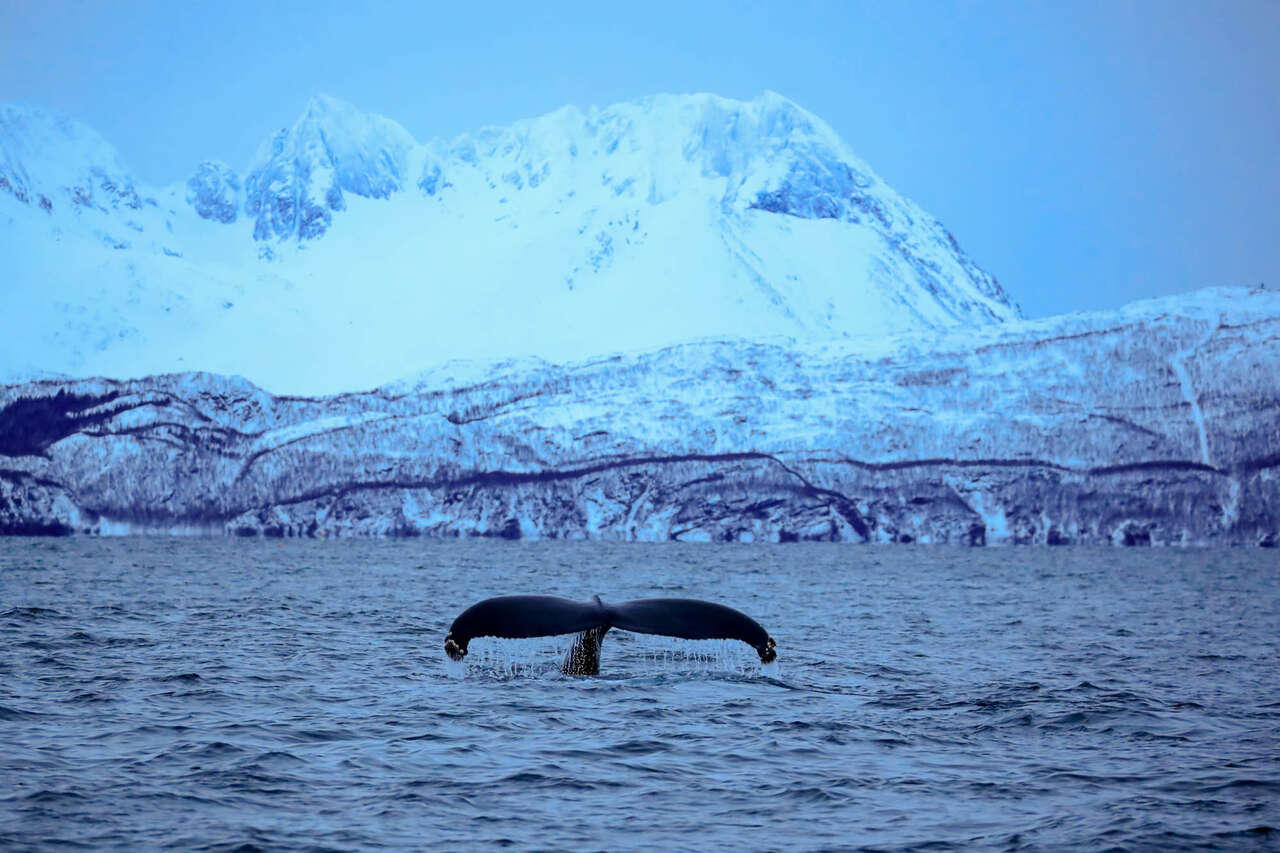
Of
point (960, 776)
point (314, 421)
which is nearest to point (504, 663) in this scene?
point (960, 776)

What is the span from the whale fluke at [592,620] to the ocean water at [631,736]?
123cm

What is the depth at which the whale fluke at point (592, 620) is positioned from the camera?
16.4 metres

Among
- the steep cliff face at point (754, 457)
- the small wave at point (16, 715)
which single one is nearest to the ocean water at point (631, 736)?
the small wave at point (16, 715)

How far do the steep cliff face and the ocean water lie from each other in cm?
9802

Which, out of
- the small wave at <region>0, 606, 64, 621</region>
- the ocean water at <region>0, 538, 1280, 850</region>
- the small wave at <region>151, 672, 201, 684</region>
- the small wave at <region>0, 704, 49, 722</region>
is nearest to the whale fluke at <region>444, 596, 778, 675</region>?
the ocean water at <region>0, 538, 1280, 850</region>

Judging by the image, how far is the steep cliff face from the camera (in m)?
132

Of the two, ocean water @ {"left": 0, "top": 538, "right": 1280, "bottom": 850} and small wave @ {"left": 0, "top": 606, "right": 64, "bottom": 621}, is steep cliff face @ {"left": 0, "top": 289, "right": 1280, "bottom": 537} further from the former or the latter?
small wave @ {"left": 0, "top": 606, "right": 64, "bottom": 621}

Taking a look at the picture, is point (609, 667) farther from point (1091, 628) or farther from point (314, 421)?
point (314, 421)

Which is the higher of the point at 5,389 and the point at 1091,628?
the point at 5,389

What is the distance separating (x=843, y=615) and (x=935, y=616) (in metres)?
2.57

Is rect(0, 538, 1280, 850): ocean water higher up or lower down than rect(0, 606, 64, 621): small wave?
lower down

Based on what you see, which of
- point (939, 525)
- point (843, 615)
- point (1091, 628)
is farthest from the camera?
point (939, 525)

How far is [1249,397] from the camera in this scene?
136750 mm

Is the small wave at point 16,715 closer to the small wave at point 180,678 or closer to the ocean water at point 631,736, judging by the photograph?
the ocean water at point 631,736
